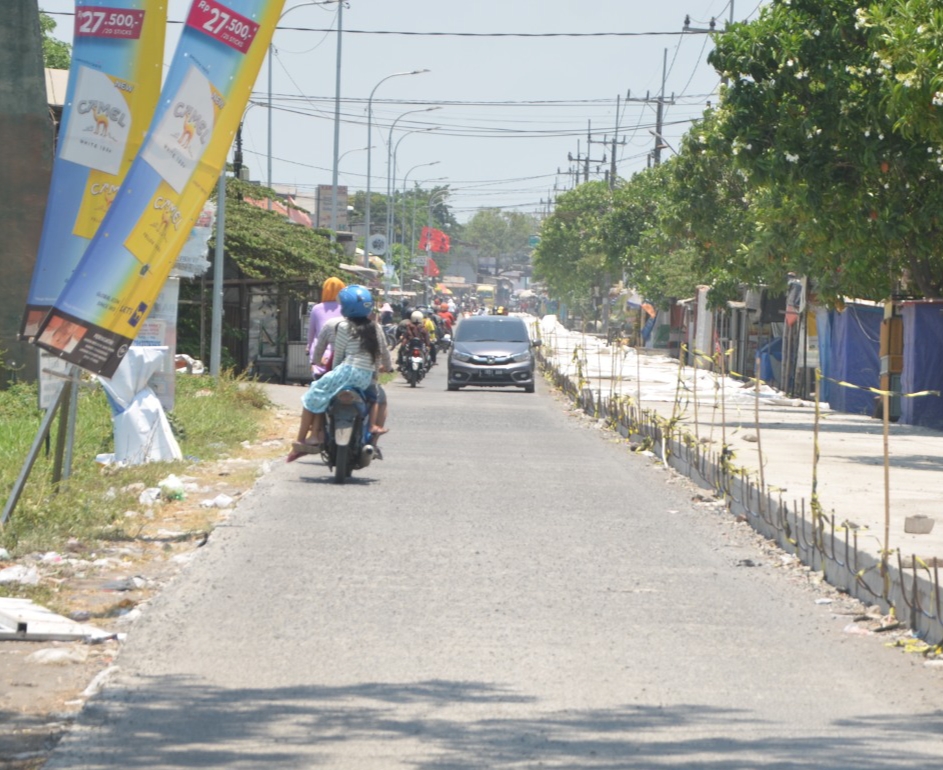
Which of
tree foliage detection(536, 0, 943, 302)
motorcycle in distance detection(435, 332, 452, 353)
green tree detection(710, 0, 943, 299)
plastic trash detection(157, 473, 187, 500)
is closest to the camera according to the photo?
plastic trash detection(157, 473, 187, 500)

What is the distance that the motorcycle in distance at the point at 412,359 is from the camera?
36.0m

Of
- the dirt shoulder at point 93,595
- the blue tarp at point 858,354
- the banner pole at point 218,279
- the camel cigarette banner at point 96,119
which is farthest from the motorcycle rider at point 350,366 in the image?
the blue tarp at point 858,354

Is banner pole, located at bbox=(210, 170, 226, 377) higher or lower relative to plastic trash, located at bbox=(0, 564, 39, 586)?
higher

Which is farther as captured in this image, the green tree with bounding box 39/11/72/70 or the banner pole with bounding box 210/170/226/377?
the green tree with bounding box 39/11/72/70

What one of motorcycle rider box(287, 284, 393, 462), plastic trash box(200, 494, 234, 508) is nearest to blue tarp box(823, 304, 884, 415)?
motorcycle rider box(287, 284, 393, 462)

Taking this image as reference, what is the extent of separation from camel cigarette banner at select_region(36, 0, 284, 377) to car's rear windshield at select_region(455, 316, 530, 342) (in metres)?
25.2

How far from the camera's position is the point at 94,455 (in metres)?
14.6

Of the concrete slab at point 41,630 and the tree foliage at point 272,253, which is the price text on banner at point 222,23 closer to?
the concrete slab at point 41,630

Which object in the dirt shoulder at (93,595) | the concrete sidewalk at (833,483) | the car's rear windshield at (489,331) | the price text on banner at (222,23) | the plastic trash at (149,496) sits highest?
the price text on banner at (222,23)

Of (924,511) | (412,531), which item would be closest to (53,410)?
(412,531)

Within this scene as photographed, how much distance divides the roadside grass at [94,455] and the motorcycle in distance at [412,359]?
11806 millimetres

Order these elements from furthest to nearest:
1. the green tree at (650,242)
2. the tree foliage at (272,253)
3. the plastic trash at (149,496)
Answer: the green tree at (650,242), the tree foliage at (272,253), the plastic trash at (149,496)

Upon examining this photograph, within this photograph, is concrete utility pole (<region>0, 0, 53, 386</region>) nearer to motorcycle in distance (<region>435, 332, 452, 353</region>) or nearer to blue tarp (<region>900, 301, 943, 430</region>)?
blue tarp (<region>900, 301, 943, 430</region>)

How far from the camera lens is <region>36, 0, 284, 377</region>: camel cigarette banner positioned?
9930mm
